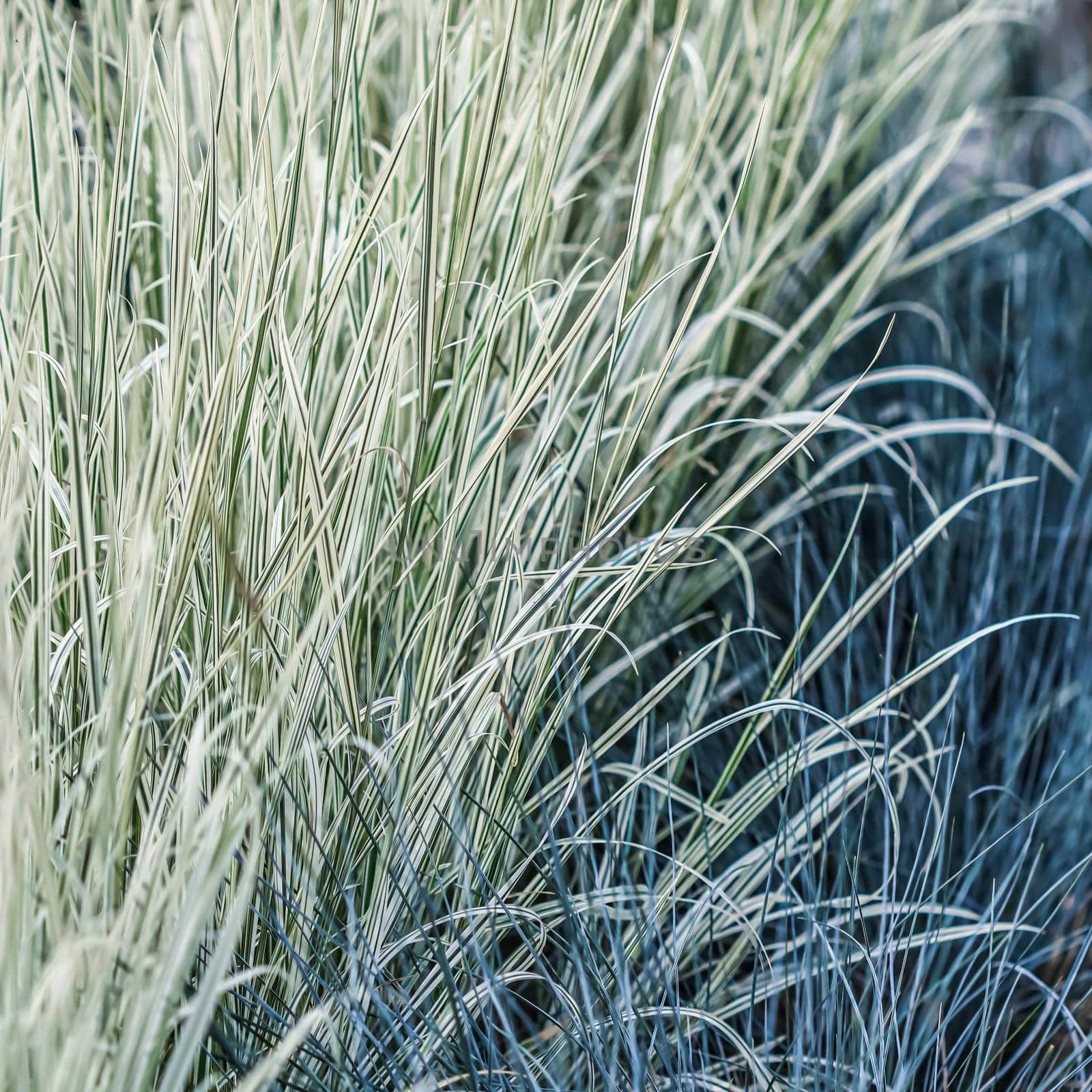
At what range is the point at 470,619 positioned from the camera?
61cm

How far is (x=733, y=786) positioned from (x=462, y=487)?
361 mm

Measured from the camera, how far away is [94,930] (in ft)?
1.36

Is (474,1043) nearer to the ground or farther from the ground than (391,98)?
nearer to the ground

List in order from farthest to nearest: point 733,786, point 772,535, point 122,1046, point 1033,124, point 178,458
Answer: point 1033,124 → point 772,535 → point 733,786 → point 178,458 → point 122,1046

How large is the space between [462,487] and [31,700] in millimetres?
256

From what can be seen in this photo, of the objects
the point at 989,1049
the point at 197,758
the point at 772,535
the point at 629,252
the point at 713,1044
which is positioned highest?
the point at 629,252

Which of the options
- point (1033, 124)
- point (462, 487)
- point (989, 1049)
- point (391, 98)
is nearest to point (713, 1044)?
point (989, 1049)

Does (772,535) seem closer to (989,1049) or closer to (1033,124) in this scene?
(989,1049)

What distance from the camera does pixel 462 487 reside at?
2.00 ft

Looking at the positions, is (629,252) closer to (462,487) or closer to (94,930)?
(462,487)

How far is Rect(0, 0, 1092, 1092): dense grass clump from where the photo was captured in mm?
481

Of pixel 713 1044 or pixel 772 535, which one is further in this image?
pixel 772 535

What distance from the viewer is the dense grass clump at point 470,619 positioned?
1.58ft

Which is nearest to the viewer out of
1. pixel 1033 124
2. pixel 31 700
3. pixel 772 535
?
pixel 31 700
